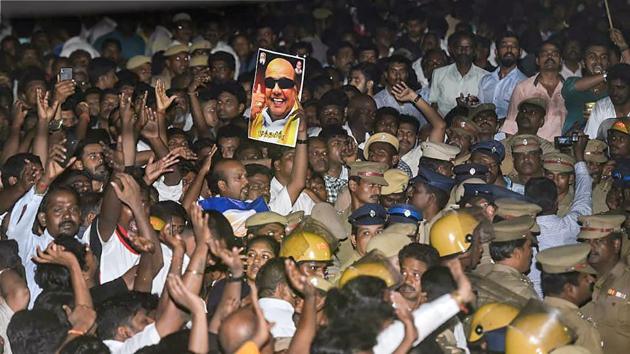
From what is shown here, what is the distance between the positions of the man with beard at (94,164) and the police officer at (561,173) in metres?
3.27

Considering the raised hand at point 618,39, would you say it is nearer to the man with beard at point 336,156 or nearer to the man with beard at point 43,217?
the man with beard at point 336,156

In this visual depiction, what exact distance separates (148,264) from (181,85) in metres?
4.51

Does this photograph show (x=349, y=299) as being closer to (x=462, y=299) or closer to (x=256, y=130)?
(x=462, y=299)

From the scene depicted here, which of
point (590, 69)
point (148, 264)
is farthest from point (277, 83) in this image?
point (590, 69)

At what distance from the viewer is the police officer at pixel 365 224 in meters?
8.55

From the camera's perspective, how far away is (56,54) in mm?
14594

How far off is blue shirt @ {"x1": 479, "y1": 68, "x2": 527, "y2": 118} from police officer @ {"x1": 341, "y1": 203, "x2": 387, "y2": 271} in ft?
11.2

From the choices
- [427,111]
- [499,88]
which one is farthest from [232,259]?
[499,88]

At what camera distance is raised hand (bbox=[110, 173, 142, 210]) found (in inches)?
315

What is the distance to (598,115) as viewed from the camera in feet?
35.8

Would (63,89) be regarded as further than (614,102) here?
No

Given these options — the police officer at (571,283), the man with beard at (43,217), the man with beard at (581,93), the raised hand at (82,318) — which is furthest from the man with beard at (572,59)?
the raised hand at (82,318)

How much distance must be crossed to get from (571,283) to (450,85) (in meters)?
4.71

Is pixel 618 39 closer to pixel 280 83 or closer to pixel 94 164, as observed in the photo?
pixel 280 83
